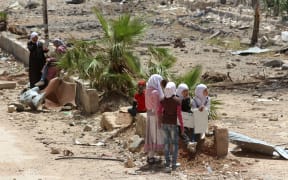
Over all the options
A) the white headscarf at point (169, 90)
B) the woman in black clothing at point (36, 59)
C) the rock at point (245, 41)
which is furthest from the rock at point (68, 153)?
the rock at point (245, 41)

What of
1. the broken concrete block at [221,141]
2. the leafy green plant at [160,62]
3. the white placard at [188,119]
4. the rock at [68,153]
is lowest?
the rock at [68,153]

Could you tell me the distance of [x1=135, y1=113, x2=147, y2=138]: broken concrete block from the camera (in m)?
10.1

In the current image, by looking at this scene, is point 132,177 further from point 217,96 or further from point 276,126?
point 217,96

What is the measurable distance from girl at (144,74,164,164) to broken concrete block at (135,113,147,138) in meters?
0.65

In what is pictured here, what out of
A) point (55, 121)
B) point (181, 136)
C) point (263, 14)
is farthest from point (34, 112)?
point (263, 14)

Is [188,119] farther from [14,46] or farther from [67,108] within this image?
[14,46]

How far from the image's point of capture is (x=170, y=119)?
8891 millimetres

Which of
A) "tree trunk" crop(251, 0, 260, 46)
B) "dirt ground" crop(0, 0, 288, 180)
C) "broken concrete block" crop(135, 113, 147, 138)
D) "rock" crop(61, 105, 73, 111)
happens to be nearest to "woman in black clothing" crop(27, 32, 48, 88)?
"dirt ground" crop(0, 0, 288, 180)

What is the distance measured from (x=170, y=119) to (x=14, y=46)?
41.9 feet

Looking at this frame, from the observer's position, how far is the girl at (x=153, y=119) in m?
9.09

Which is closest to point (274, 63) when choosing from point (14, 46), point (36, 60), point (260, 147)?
point (14, 46)

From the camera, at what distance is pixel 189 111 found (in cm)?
939

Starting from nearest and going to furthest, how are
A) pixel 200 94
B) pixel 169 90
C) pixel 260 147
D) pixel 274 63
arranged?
pixel 169 90, pixel 200 94, pixel 260 147, pixel 274 63

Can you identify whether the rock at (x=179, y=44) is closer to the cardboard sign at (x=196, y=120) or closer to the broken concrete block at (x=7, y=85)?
the broken concrete block at (x=7, y=85)
